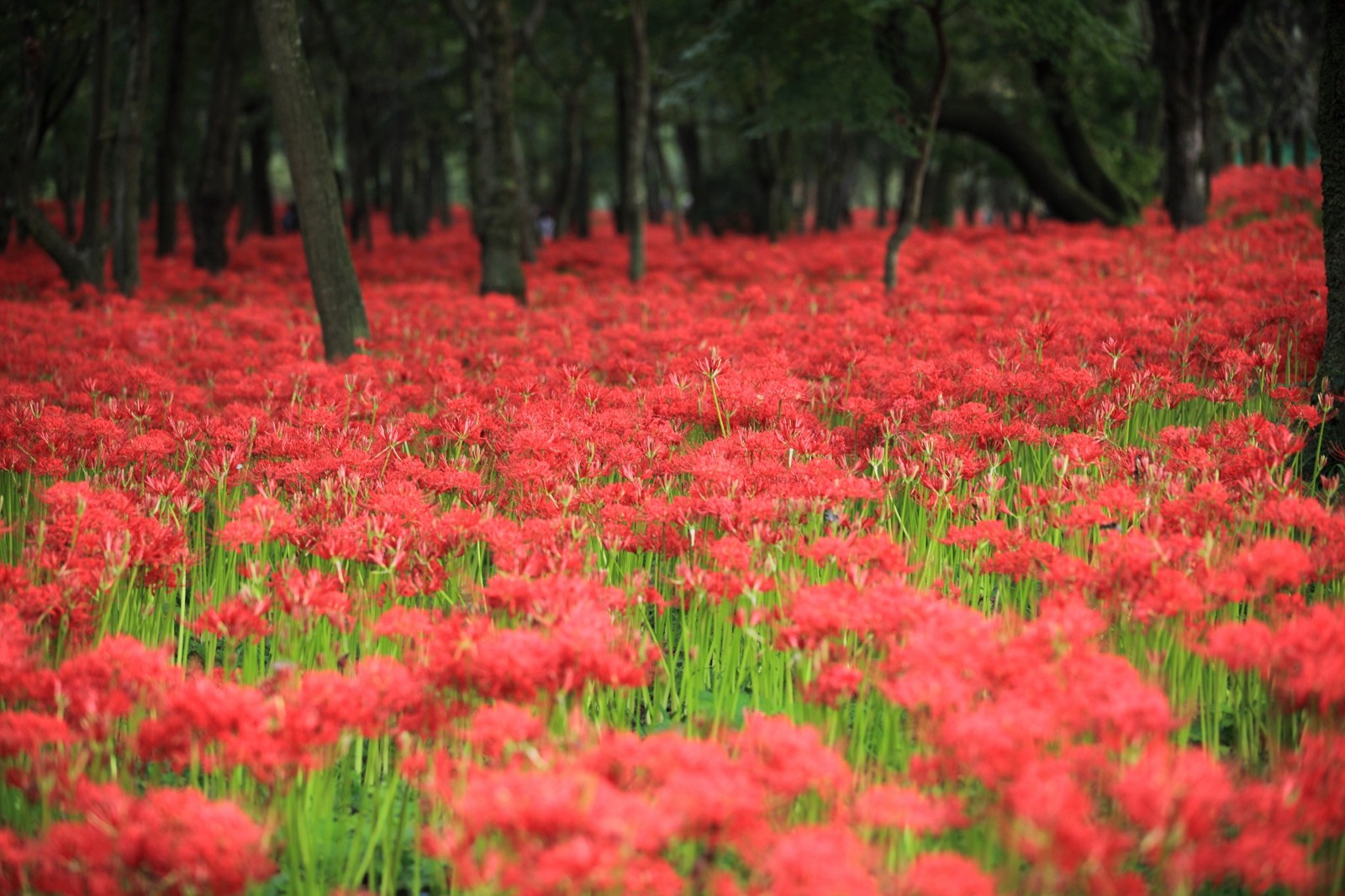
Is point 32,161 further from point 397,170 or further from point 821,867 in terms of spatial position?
point 397,170

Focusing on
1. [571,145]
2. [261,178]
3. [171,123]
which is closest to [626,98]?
[571,145]

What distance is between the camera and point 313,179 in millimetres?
8961

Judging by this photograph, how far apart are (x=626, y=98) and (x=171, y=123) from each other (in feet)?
30.1

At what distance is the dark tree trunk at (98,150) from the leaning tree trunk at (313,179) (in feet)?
18.1

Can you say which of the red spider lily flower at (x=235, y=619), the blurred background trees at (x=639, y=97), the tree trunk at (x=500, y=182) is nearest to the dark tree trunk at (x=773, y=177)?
the blurred background trees at (x=639, y=97)

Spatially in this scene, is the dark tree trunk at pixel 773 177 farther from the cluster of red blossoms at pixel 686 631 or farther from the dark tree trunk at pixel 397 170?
the cluster of red blossoms at pixel 686 631

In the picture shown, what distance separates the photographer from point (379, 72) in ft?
81.6

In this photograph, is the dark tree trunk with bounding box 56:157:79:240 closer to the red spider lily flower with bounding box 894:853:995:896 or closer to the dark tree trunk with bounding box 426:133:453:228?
the dark tree trunk with bounding box 426:133:453:228

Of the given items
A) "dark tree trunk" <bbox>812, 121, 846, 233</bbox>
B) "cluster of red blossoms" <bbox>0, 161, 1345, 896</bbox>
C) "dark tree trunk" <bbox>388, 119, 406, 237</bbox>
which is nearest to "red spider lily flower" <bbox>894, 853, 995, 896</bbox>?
"cluster of red blossoms" <bbox>0, 161, 1345, 896</bbox>

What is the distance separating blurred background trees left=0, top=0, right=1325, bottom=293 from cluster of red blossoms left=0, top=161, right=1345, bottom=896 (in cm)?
706

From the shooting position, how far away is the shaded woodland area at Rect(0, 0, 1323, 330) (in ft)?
42.0

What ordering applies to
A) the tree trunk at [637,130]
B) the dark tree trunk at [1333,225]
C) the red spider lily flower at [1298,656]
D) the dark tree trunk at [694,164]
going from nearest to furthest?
the red spider lily flower at [1298,656], the dark tree trunk at [1333,225], the tree trunk at [637,130], the dark tree trunk at [694,164]

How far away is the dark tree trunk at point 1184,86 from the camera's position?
1593cm

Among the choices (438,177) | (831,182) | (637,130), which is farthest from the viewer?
(438,177)
